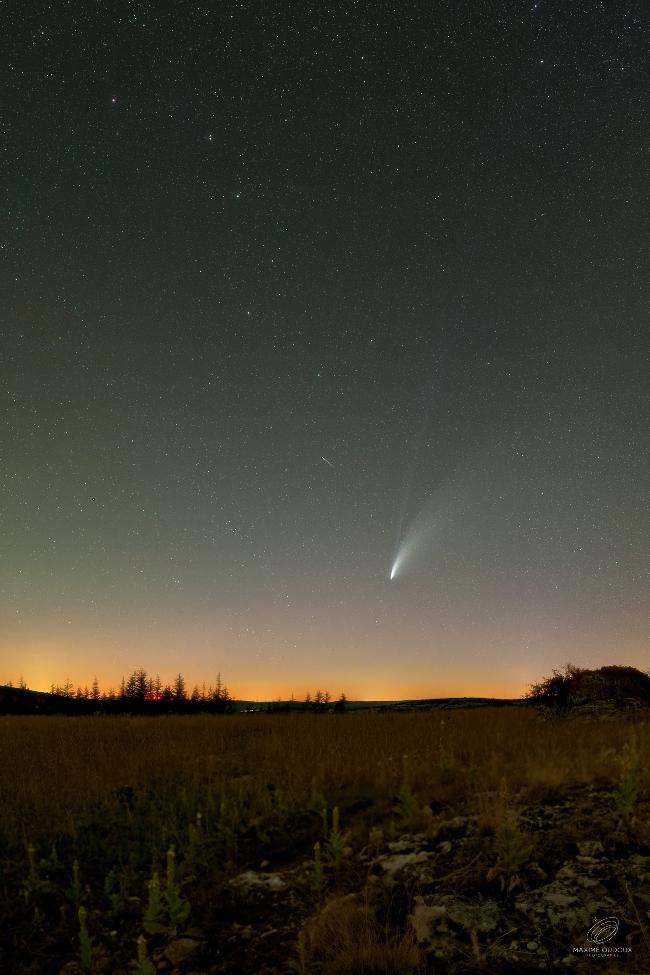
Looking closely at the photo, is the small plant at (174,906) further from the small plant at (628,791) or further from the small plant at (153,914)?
the small plant at (628,791)

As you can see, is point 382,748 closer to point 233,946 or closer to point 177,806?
point 177,806

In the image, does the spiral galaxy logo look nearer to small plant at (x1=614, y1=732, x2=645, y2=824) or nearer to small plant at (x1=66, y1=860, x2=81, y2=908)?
small plant at (x1=614, y1=732, x2=645, y2=824)

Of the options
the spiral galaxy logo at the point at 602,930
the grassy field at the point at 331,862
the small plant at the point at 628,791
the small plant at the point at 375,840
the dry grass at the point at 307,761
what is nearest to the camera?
the spiral galaxy logo at the point at 602,930

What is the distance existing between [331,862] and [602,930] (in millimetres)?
2178

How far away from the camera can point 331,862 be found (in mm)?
5000

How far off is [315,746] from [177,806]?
3.26 metres

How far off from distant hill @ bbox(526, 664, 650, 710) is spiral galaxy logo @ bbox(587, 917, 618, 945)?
1235 cm

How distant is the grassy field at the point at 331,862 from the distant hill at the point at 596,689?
7.33 m

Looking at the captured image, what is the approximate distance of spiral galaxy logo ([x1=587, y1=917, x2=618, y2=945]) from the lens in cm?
347

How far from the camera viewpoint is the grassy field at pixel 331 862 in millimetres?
3770

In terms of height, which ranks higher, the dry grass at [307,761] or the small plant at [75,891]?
the dry grass at [307,761]

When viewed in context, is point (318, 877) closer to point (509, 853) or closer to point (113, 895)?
point (509, 853)

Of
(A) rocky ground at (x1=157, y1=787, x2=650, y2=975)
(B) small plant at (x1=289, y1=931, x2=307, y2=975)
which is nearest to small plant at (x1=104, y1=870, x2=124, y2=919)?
(A) rocky ground at (x1=157, y1=787, x2=650, y2=975)

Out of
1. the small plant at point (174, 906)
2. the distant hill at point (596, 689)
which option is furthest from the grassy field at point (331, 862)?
the distant hill at point (596, 689)
